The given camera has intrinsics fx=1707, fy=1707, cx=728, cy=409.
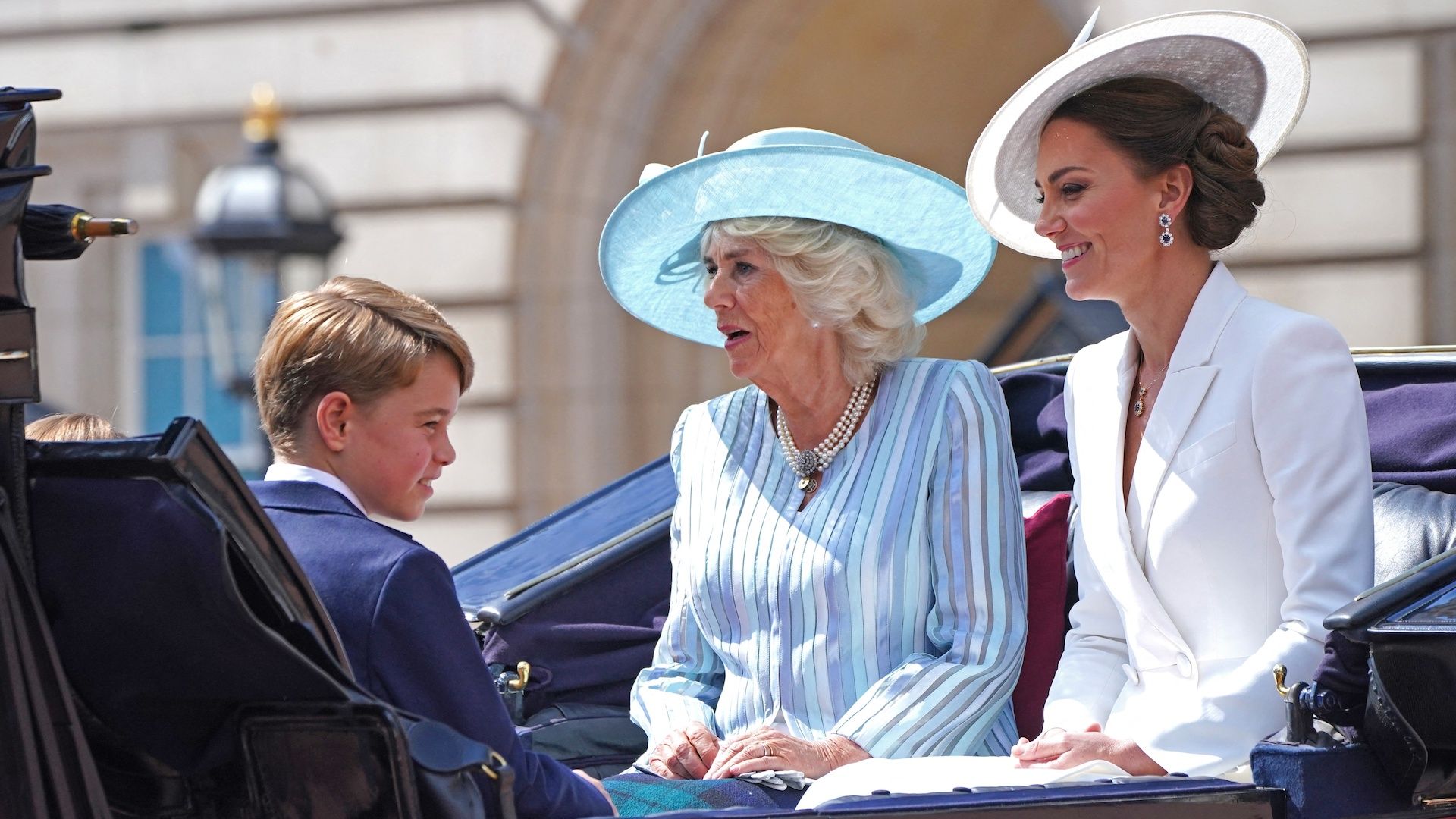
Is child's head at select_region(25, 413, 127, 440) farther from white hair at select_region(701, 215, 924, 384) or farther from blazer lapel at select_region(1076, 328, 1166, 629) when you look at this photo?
blazer lapel at select_region(1076, 328, 1166, 629)

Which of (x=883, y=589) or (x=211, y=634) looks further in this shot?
(x=883, y=589)

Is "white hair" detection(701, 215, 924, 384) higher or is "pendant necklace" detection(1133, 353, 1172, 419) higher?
"white hair" detection(701, 215, 924, 384)

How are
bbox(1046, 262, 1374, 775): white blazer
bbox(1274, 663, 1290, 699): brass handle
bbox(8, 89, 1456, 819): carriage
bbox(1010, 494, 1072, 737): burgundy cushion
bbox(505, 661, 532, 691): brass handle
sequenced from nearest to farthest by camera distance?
1. bbox(8, 89, 1456, 819): carriage
2. bbox(1274, 663, 1290, 699): brass handle
3. bbox(1046, 262, 1374, 775): white blazer
4. bbox(1010, 494, 1072, 737): burgundy cushion
5. bbox(505, 661, 532, 691): brass handle

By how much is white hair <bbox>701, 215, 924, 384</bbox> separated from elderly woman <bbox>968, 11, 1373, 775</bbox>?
11.5 inches

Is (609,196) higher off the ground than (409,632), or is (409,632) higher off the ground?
(609,196)

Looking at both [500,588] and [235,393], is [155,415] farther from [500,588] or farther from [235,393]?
[500,588]

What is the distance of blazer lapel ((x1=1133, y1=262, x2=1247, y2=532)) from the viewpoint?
2.28 metres

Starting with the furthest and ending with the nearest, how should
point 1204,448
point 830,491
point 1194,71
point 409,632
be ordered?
1. point 830,491
2. point 1194,71
3. point 1204,448
4. point 409,632

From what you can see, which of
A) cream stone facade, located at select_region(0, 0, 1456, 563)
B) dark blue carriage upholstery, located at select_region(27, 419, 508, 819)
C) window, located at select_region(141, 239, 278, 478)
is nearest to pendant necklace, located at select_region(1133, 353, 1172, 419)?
dark blue carriage upholstery, located at select_region(27, 419, 508, 819)

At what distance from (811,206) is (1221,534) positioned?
35.3 inches

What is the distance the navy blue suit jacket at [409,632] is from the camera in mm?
1766

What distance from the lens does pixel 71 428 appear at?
99.5 inches

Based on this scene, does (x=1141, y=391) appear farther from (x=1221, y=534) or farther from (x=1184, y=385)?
(x=1221, y=534)

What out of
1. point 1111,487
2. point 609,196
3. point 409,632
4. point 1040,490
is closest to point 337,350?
point 409,632
